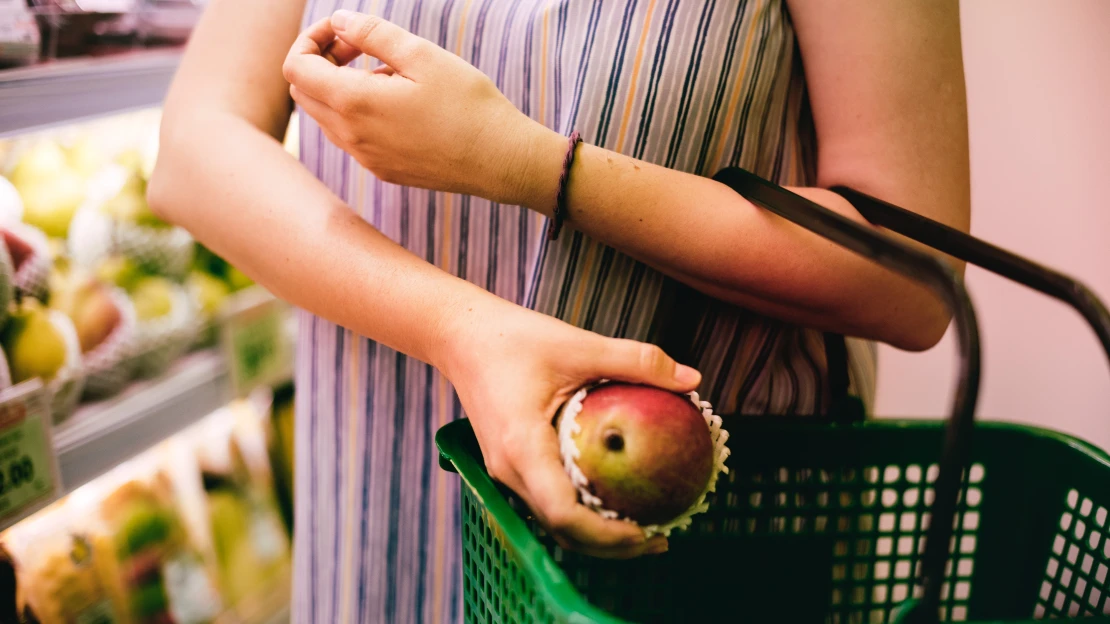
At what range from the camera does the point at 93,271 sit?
113 cm

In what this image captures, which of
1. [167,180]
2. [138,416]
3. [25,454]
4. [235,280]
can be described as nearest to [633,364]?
[167,180]

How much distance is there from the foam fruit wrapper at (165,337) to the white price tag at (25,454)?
9.7 inches

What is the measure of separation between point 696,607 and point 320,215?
20.8 inches

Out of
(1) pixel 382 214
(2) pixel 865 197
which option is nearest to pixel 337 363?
(1) pixel 382 214

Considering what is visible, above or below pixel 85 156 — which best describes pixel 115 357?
below

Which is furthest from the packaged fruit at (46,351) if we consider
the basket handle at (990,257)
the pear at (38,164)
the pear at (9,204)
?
the basket handle at (990,257)

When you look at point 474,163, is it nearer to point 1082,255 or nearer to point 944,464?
point 944,464

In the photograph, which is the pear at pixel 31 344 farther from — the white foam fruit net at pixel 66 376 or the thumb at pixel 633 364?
the thumb at pixel 633 364

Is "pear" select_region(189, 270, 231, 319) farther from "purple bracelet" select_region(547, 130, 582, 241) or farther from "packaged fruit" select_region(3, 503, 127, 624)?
"purple bracelet" select_region(547, 130, 582, 241)

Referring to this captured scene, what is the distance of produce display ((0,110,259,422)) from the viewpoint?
0.96 metres

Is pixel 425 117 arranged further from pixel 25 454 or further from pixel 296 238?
pixel 25 454

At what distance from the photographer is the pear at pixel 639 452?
48 centimetres

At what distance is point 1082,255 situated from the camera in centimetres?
116

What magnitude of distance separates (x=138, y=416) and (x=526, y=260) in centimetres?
72
